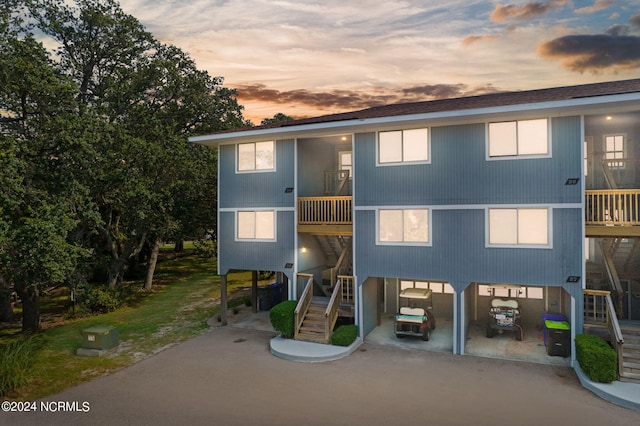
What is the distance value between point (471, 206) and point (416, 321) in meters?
4.68

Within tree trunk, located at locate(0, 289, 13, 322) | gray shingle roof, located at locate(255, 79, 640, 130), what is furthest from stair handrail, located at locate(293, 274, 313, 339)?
tree trunk, located at locate(0, 289, 13, 322)

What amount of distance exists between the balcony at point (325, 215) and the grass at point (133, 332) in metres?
6.73

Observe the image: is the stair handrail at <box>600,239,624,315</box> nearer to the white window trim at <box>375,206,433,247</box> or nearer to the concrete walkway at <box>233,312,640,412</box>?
the concrete walkway at <box>233,312,640,412</box>

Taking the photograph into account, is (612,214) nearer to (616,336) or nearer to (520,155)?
(520,155)

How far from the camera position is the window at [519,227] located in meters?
13.5

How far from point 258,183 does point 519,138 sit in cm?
1040

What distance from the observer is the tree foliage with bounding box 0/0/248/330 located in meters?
16.2

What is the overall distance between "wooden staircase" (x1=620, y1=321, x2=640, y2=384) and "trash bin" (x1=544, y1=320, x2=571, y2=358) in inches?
61.1

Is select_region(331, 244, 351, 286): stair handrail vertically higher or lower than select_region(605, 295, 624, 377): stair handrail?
higher

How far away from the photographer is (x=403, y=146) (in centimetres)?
1544

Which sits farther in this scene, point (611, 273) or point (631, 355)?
point (611, 273)

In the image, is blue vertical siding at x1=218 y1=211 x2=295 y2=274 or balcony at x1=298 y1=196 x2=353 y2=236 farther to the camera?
blue vertical siding at x1=218 y1=211 x2=295 y2=274

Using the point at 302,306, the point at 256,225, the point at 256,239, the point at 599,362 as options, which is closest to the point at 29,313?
the point at 256,239

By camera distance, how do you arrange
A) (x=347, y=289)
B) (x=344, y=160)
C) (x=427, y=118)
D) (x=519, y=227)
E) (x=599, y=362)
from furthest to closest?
(x=344, y=160)
(x=347, y=289)
(x=427, y=118)
(x=519, y=227)
(x=599, y=362)
